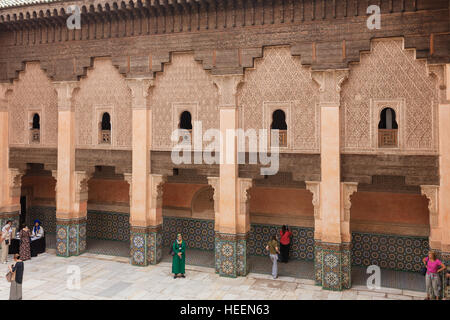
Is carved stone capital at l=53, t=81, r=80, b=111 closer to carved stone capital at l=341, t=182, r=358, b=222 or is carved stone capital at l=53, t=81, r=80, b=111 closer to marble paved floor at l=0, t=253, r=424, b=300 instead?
marble paved floor at l=0, t=253, r=424, b=300

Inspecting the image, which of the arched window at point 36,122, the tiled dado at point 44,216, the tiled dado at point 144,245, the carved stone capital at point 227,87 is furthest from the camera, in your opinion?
the tiled dado at point 44,216

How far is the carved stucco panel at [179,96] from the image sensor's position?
8.98 meters

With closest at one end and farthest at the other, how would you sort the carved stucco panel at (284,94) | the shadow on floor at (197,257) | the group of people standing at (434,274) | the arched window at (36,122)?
the group of people standing at (434,274)
the carved stucco panel at (284,94)
the shadow on floor at (197,257)
the arched window at (36,122)

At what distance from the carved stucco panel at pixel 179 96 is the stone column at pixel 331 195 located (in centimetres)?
248

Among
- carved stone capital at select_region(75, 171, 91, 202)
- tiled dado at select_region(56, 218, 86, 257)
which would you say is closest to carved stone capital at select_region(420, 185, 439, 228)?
carved stone capital at select_region(75, 171, 91, 202)

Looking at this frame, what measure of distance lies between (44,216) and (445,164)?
11781mm

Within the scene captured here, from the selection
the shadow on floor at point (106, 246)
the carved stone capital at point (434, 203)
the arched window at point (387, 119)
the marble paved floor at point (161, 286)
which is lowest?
the marble paved floor at point (161, 286)

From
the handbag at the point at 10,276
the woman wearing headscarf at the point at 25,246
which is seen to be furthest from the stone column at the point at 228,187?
the woman wearing headscarf at the point at 25,246

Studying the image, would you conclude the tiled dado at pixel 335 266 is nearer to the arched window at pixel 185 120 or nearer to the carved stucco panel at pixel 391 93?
the carved stucco panel at pixel 391 93

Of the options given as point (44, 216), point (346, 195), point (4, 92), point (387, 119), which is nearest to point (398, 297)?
point (346, 195)

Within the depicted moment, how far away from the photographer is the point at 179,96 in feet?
30.2

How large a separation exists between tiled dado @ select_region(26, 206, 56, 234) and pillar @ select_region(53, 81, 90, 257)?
2704 mm

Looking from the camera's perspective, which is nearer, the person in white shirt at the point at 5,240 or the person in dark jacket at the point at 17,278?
the person in dark jacket at the point at 17,278

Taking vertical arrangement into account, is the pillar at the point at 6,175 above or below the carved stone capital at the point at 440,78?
below
